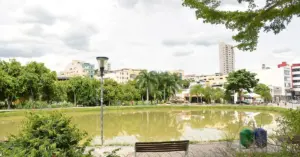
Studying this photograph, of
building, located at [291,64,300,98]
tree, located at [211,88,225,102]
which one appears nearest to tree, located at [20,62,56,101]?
tree, located at [211,88,225,102]

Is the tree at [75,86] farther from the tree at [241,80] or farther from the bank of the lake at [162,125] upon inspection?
the tree at [241,80]

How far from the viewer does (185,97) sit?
2844 inches

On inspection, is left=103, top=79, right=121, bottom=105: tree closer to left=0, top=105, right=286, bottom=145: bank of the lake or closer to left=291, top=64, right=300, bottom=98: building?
left=0, top=105, right=286, bottom=145: bank of the lake

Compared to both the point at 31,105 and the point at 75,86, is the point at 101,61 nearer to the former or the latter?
the point at 31,105

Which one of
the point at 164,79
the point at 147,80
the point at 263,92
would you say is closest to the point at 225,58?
the point at 263,92

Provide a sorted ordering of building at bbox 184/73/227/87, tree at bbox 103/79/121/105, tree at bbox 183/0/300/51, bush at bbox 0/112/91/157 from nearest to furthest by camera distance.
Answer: bush at bbox 0/112/91/157, tree at bbox 183/0/300/51, tree at bbox 103/79/121/105, building at bbox 184/73/227/87

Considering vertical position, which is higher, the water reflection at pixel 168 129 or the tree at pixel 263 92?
the tree at pixel 263 92

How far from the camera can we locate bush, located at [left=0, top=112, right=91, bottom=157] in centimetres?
334

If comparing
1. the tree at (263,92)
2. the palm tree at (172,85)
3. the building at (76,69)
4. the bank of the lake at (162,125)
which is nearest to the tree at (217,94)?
the tree at (263,92)

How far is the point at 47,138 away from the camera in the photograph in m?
3.60

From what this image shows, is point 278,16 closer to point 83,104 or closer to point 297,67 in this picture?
point 83,104

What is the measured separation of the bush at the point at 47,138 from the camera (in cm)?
334

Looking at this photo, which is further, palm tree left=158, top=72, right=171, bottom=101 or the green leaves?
palm tree left=158, top=72, right=171, bottom=101

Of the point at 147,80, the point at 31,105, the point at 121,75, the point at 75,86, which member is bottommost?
the point at 31,105
